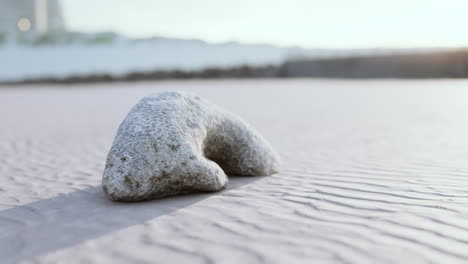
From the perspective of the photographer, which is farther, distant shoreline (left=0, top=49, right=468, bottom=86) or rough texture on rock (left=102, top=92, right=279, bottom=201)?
distant shoreline (left=0, top=49, right=468, bottom=86)

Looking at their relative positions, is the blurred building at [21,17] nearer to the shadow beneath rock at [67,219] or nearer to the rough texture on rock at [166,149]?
the rough texture on rock at [166,149]

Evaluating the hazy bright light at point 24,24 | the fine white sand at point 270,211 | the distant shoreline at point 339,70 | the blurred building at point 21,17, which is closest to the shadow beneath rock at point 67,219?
the fine white sand at point 270,211

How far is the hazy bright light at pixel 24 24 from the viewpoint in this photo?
35.5 metres

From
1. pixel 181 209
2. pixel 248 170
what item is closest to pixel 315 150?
pixel 248 170

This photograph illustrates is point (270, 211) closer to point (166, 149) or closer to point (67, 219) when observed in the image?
point (166, 149)

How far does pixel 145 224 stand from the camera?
2.96 metres

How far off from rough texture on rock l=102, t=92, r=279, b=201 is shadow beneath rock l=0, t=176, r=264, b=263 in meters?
0.11

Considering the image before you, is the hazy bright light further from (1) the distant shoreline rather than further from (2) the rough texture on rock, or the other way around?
(2) the rough texture on rock

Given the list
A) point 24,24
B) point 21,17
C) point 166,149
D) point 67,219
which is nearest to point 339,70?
point 24,24

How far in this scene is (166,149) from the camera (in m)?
3.48

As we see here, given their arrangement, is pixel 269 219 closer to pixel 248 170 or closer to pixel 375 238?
pixel 375 238

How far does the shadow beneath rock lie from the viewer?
2.65 m

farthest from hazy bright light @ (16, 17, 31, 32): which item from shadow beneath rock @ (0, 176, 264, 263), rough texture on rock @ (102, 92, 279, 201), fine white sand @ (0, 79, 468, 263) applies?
shadow beneath rock @ (0, 176, 264, 263)

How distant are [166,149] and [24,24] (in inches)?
1452
